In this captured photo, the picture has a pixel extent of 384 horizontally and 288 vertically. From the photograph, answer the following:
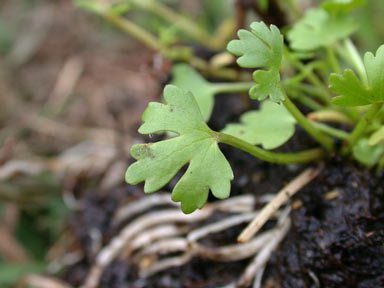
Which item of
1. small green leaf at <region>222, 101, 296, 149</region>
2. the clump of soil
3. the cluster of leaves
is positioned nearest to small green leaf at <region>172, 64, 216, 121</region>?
small green leaf at <region>222, 101, 296, 149</region>

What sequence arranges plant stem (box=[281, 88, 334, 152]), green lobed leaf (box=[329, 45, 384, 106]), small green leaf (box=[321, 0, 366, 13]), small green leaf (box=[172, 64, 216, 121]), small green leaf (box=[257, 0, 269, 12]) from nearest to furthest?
green lobed leaf (box=[329, 45, 384, 106])
plant stem (box=[281, 88, 334, 152])
small green leaf (box=[321, 0, 366, 13])
small green leaf (box=[172, 64, 216, 121])
small green leaf (box=[257, 0, 269, 12])

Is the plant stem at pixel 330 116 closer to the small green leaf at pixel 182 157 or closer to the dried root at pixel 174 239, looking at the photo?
the dried root at pixel 174 239

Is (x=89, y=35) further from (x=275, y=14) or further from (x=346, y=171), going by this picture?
(x=346, y=171)

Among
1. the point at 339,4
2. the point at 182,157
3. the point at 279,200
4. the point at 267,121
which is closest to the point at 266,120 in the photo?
the point at 267,121

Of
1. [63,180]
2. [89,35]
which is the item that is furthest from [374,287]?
[89,35]

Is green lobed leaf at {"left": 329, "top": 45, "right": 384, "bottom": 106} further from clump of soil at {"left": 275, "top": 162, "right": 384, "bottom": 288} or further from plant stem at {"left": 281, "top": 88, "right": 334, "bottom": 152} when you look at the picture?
clump of soil at {"left": 275, "top": 162, "right": 384, "bottom": 288}

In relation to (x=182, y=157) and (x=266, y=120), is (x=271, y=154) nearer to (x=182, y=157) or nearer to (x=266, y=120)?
(x=266, y=120)

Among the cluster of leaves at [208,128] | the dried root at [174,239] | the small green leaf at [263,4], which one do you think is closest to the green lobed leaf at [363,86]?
the cluster of leaves at [208,128]
